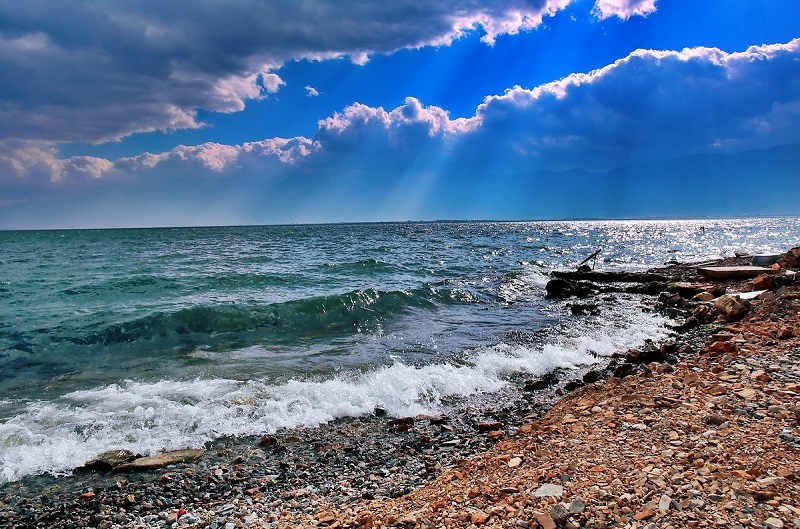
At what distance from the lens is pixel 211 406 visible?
27.0ft

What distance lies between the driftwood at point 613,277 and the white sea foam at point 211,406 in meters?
15.1

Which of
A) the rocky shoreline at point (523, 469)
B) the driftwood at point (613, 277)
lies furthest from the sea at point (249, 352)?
the driftwood at point (613, 277)

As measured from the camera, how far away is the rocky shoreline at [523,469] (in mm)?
3752

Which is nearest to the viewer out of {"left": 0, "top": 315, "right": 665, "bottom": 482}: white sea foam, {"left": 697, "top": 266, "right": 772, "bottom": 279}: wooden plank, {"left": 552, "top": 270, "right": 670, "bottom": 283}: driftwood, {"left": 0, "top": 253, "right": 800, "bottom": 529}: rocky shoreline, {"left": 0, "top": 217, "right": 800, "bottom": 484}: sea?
{"left": 0, "top": 253, "right": 800, "bottom": 529}: rocky shoreline

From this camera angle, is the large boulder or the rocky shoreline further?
the large boulder

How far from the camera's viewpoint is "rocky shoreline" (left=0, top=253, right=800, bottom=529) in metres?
3.75

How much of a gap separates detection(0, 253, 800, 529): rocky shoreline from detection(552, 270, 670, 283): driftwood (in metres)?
16.7

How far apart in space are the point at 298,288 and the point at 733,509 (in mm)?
20967

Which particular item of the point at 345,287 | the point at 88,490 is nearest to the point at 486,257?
the point at 345,287

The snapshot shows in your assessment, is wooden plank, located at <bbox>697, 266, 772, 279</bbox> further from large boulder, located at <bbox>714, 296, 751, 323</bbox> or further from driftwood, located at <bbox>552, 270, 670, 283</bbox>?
large boulder, located at <bbox>714, 296, 751, 323</bbox>

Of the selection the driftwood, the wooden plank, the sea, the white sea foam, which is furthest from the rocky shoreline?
the driftwood

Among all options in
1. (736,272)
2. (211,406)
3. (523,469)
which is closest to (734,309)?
(523,469)

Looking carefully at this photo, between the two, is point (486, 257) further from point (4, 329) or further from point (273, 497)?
point (273, 497)

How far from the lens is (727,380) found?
6.55 m
